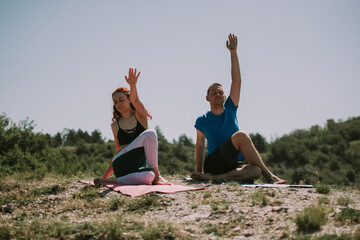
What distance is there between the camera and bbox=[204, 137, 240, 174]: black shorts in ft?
19.9

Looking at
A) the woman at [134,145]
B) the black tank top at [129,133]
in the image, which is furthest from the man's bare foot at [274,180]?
the black tank top at [129,133]

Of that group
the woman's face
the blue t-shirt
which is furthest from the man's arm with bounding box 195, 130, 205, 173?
the woman's face

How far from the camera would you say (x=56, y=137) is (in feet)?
127

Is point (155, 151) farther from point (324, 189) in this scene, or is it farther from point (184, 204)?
point (324, 189)

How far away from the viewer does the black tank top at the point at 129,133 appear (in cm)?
636

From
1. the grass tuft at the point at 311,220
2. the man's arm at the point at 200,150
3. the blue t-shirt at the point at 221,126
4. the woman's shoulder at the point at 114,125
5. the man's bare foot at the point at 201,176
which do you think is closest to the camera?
the grass tuft at the point at 311,220

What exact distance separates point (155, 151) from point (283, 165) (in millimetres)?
59159

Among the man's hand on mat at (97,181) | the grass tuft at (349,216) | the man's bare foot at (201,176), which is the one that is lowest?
the grass tuft at (349,216)

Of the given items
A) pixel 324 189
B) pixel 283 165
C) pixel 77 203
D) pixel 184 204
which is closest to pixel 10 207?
pixel 77 203

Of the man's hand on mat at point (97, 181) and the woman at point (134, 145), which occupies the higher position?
the woman at point (134, 145)

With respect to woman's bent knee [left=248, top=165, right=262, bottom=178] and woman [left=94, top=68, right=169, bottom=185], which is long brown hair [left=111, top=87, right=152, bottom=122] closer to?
woman [left=94, top=68, right=169, bottom=185]

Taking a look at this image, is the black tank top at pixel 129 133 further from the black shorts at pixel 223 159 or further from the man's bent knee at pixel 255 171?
the man's bent knee at pixel 255 171

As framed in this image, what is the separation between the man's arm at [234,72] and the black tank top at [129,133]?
1.78 meters

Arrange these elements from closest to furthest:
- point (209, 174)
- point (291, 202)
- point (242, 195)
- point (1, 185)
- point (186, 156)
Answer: point (291, 202) < point (242, 195) < point (209, 174) < point (1, 185) < point (186, 156)
